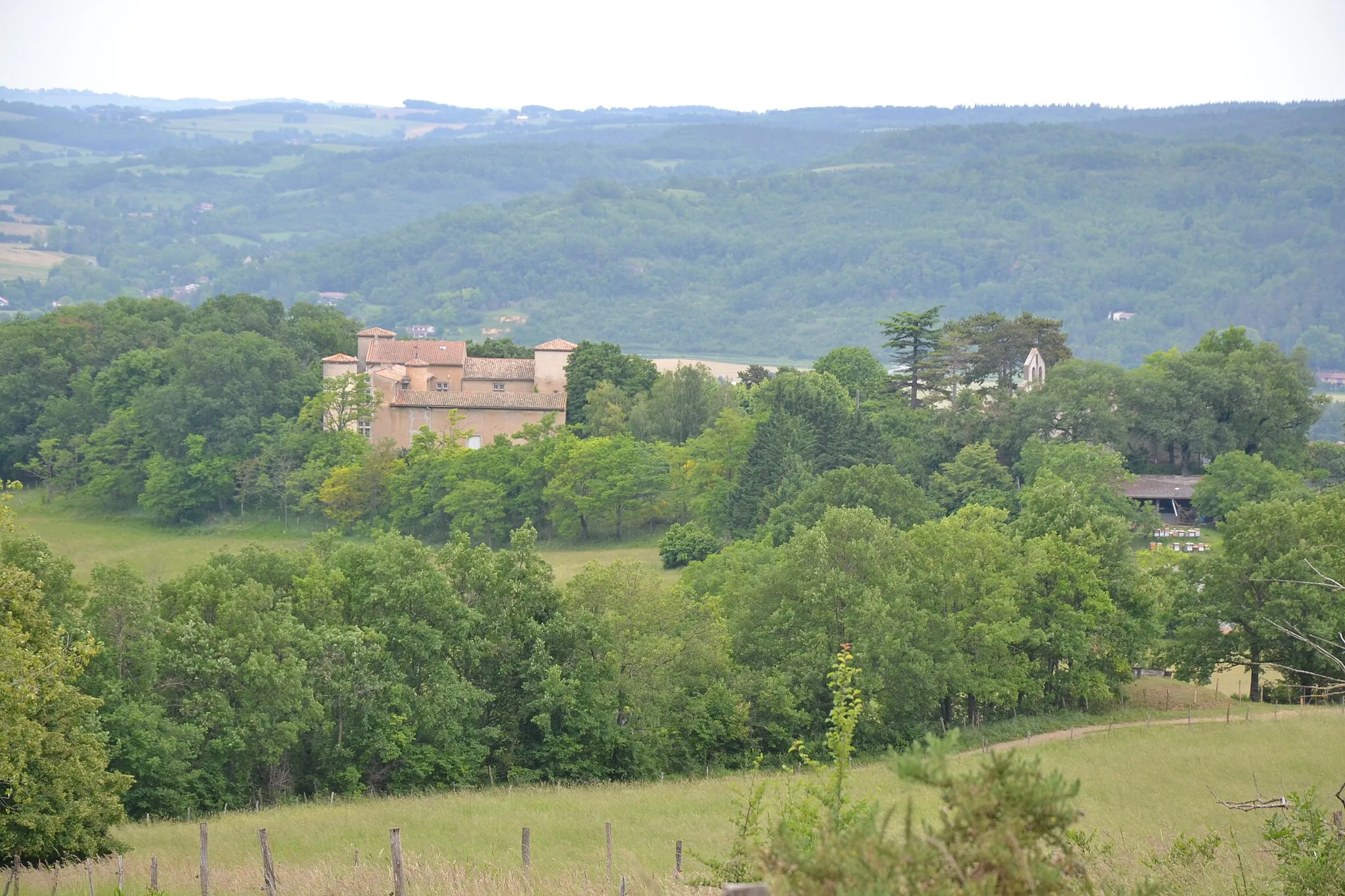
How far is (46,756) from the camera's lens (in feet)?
68.4

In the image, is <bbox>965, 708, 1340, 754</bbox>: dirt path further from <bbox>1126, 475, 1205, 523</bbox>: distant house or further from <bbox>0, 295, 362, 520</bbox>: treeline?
<bbox>0, 295, 362, 520</bbox>: treeline

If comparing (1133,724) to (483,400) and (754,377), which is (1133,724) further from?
(754,377)

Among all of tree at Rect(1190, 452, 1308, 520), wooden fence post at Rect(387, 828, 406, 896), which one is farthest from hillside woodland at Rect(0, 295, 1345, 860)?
wooden fence post at Rect(387, 828, 406, 896)

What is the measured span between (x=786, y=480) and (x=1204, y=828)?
125 ft

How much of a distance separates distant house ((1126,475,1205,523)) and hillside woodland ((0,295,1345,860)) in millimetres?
1804

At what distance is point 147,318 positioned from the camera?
9444 centimetres

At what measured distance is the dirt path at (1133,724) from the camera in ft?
115

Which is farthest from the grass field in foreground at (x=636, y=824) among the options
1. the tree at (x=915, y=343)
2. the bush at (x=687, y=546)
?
the tree at (x=915, y=343)

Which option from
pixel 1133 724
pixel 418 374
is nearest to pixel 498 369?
pixel 418 374

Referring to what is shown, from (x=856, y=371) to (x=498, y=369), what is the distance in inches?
739

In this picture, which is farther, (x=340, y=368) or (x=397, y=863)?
(x=340, y=368)

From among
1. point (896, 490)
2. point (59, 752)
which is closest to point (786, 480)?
point (896, 490)

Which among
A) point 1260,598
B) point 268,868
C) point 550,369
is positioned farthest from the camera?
point 550,369

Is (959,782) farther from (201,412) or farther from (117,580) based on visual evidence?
(201,412)
